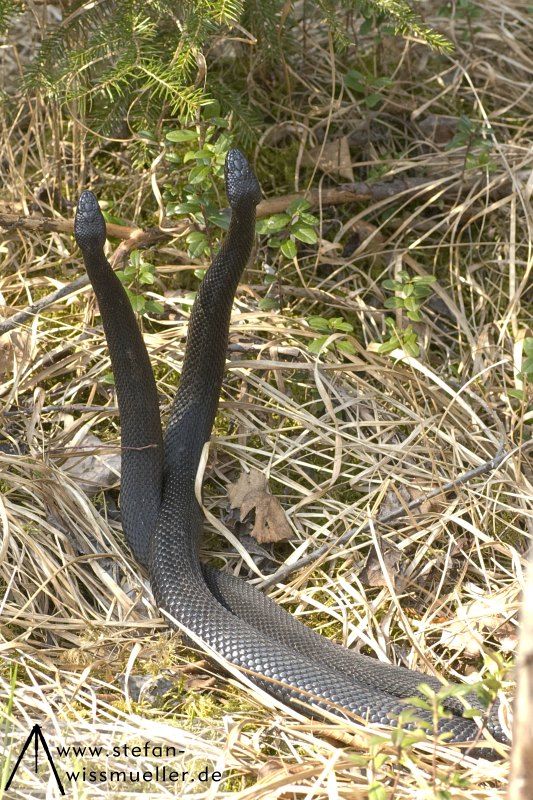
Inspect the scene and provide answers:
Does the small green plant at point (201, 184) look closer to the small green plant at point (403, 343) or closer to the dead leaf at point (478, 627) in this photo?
the small green plant at point (403, 343)

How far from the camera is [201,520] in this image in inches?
131

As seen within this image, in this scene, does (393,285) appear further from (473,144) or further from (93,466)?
(93,466)

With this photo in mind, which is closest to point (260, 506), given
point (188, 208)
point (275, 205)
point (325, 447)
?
point (325, 447)

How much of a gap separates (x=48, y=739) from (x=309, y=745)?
2.35ft

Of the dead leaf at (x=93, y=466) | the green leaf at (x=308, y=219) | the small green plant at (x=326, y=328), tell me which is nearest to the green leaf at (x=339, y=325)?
the small green plant at (x=326, y=328)

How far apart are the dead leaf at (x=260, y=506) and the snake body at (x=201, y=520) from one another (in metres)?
0.17

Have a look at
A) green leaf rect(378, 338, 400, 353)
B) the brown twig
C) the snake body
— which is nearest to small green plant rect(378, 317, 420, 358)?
green leaf rect(378, 338, 400, 353)

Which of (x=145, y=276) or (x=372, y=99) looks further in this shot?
(x=372, y=99)

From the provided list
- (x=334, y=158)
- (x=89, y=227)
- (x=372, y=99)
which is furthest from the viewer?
(x=334, y=158)

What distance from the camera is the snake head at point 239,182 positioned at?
3109mm

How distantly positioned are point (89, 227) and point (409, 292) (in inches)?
56.1

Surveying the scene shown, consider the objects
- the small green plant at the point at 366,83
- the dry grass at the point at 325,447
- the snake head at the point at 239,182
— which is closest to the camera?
the dry grass at the point at 325,447

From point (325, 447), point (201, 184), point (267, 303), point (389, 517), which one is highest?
point (201, 184)

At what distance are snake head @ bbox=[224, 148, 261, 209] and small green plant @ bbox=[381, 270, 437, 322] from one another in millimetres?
852
